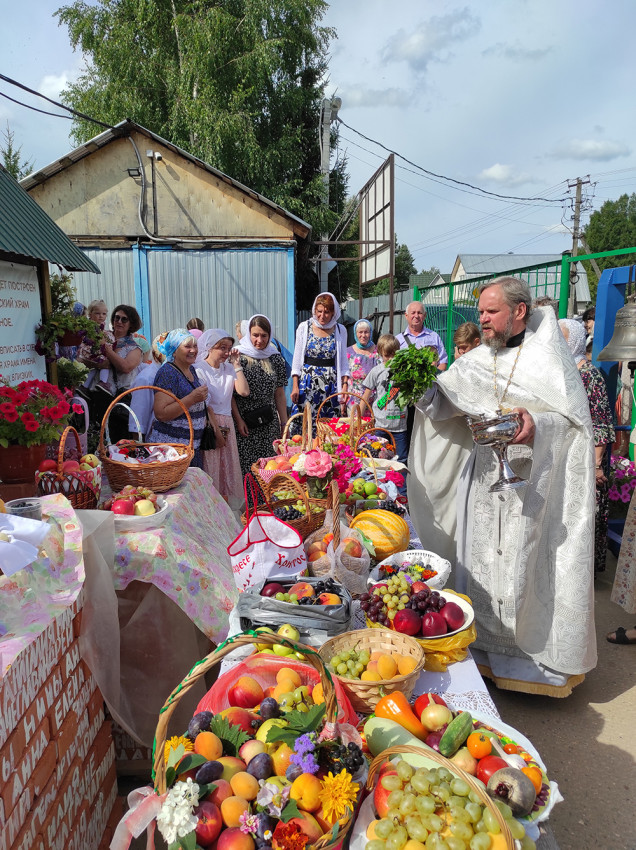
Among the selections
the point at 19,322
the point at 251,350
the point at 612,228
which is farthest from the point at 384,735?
the point at 612,228

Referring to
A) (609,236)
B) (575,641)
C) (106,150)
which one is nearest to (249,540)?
(575,641)

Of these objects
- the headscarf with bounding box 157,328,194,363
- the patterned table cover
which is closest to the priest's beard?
the patterned table cover

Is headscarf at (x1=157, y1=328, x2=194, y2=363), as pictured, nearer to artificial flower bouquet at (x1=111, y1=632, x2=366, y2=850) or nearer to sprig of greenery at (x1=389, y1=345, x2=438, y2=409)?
sprig of greenery at (x1=389, y1=345, x2=438, y2=409)

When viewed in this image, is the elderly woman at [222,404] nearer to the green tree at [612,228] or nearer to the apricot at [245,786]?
the apricot at [245,786]

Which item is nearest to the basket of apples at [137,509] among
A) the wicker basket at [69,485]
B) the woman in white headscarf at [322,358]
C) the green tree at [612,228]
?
the wicker basket at [69,485]

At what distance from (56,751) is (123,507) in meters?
1.08

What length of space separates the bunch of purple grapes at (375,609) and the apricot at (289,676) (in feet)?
1.48

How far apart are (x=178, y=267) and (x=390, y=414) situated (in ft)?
20.6

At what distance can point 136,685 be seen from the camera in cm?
279

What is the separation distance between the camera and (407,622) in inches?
80.4

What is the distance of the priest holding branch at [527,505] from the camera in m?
3.16

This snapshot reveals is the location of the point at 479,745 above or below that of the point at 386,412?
below

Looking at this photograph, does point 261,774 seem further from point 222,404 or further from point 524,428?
point 222,404

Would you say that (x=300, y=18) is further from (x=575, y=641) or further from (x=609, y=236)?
(x=609, y=236)
